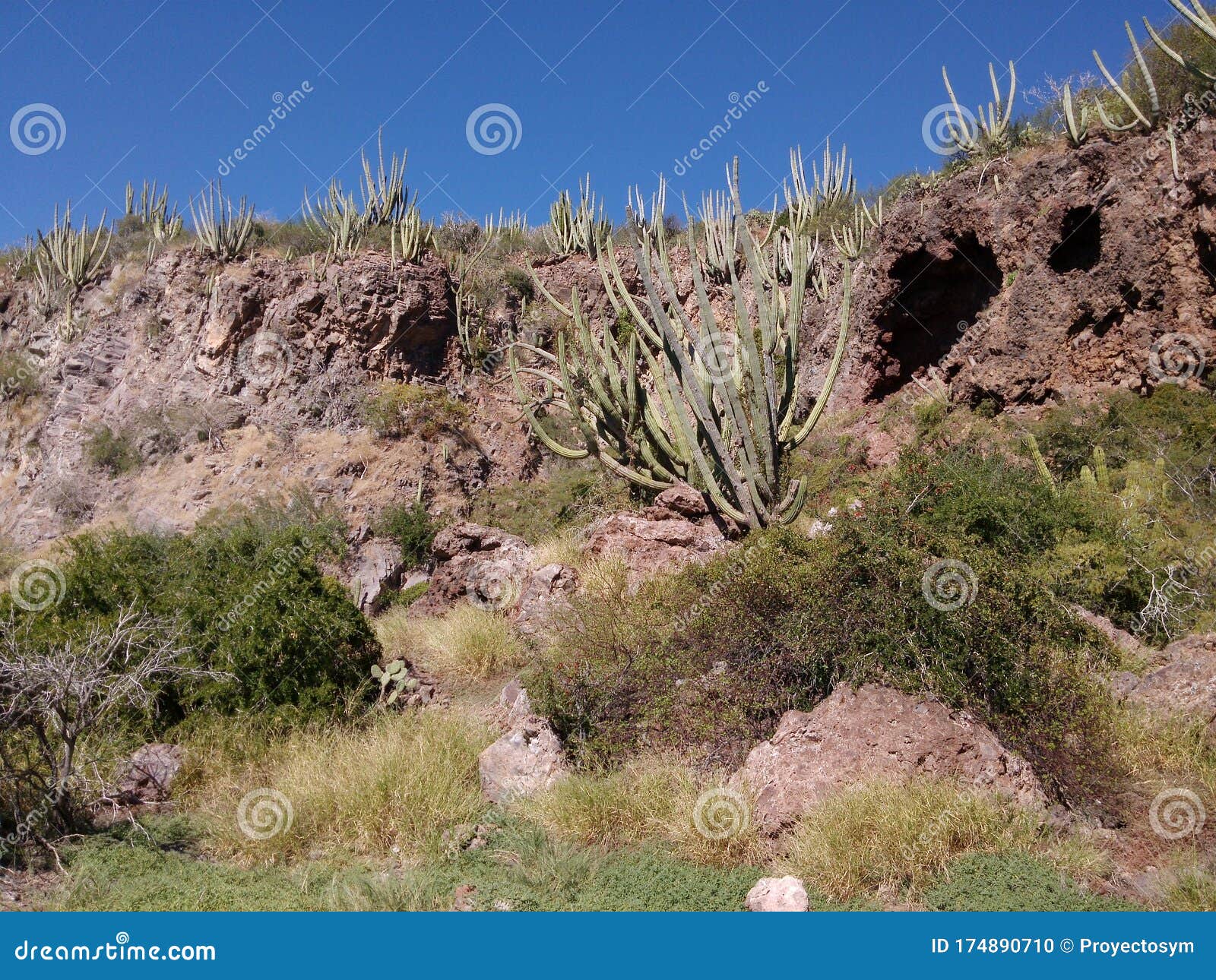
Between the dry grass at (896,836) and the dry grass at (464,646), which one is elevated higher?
the dry grass at (464,646)

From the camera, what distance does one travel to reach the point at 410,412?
1734 centimetres

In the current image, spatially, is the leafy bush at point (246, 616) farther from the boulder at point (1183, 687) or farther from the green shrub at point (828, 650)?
the boulder at point (1183, 687)

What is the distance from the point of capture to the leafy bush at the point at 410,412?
17094 millimetres

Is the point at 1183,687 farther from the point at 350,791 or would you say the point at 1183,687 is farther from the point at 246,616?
the point at 246,616

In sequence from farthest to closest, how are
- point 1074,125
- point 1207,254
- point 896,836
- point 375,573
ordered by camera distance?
point 1074,125, point 375,573, point 1207,254, point 896,836

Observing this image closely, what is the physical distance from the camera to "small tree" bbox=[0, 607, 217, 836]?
5.06m

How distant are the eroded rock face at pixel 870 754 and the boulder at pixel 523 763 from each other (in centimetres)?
128

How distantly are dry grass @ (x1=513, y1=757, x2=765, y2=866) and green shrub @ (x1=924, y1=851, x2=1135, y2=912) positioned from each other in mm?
998

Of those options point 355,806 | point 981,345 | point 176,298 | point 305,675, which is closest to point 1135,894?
point 355,806

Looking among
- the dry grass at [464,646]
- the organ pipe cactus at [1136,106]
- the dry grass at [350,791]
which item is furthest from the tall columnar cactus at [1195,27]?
the dry grass at [350,791]

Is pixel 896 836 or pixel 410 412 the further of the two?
pixel 410 412

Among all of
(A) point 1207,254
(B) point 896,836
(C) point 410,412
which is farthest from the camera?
(C) point 410,412

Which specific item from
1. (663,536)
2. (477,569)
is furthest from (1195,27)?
(477,569)

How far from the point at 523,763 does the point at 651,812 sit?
1.05 m
